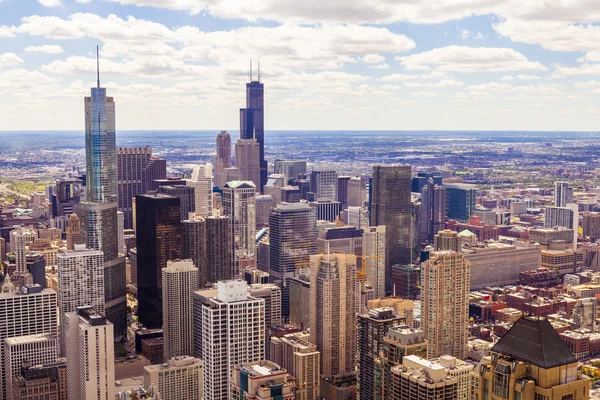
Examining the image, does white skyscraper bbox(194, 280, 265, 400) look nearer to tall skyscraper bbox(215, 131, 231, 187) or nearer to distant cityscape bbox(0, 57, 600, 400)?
distant cityscape bbox(0, 57, 600, 400)

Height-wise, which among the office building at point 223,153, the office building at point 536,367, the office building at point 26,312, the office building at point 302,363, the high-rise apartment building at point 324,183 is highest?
the office building at point 223,153

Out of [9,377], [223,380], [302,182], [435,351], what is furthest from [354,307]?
[302,182]

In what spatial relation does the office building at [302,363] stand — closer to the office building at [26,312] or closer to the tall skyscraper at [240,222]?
the office building at [26,312]

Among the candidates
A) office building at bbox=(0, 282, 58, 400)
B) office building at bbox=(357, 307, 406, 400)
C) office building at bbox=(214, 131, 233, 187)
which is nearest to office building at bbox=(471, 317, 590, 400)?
office building at bbox=(357, 307, 406, 400)

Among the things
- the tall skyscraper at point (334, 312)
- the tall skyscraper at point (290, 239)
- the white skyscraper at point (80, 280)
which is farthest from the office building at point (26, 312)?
the tall skyscraper at point (290, 239)

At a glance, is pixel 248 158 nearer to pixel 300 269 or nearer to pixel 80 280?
pixel 300 269

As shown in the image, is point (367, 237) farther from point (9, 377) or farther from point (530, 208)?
point (9, 377)

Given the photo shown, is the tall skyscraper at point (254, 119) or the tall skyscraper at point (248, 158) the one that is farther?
the tall skyscraper at point (254, 119)
